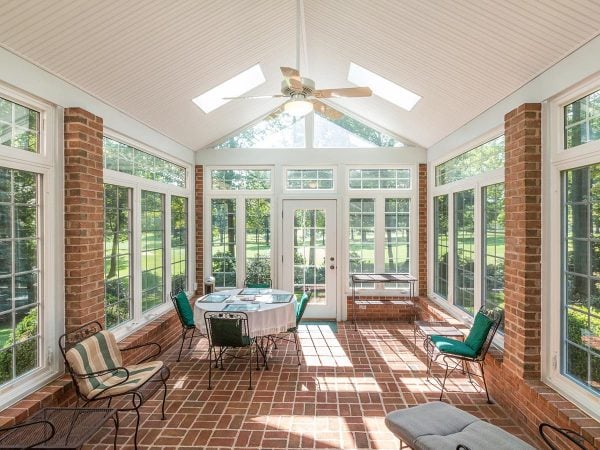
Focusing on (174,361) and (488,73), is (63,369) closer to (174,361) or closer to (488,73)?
(174,361)

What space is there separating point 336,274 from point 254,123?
9.75 feet

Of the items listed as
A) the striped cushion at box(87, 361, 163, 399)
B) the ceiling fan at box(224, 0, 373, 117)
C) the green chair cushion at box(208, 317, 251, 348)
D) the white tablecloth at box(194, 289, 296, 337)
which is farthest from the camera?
the white tablecloth at box(194, 289, 296, 337)

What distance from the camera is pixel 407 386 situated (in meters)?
3.85

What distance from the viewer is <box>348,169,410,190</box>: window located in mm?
6488

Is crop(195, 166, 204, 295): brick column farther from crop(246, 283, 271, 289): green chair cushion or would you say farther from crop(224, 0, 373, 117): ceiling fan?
crop(224, 0, 373, 117): ceiling fan

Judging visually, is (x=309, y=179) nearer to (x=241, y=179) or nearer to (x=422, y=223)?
(x=241, y=179)

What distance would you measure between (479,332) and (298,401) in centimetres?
190

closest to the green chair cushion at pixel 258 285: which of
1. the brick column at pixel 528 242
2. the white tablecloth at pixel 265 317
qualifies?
the white tablecloth at pixel 265 317

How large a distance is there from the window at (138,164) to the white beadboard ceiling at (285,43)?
1.33 feet

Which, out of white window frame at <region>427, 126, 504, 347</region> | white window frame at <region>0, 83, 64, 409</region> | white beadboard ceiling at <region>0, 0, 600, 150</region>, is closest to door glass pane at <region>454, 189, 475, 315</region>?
white window frame at <region>427, 126, 504, 347</region>

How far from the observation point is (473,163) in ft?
15.0

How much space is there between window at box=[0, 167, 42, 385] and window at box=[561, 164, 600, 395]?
4228 mm

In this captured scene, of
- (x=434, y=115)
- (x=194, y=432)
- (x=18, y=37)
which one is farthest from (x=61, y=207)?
(x=434, y=115)

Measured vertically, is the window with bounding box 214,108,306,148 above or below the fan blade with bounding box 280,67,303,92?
above
